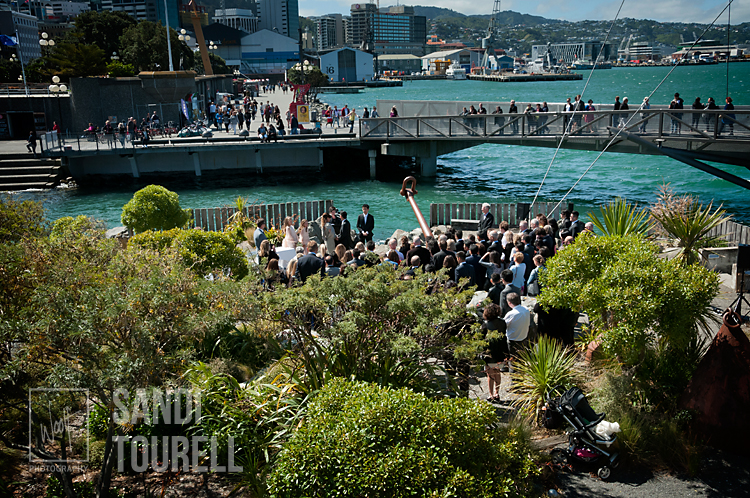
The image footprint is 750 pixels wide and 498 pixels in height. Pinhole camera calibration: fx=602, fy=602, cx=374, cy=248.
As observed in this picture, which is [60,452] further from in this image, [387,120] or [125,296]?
[387,120]

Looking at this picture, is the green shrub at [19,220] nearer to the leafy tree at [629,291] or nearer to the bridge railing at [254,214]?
the leafy tree at [629,291]

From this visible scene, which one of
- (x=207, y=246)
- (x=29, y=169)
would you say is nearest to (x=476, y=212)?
(x=207, y=246)

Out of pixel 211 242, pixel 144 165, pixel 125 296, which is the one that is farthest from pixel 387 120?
pixel 125 296

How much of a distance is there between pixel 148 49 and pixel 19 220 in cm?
5153

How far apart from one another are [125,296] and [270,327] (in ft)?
7.79

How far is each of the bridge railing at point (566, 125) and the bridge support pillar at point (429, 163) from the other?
7.40 ft

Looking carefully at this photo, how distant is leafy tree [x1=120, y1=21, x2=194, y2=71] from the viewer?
53.4 m

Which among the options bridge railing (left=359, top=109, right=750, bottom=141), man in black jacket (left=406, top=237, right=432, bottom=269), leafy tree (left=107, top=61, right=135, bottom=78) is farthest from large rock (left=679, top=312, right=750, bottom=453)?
leafy tree (left=107, top=61, right=135, bottom=78)

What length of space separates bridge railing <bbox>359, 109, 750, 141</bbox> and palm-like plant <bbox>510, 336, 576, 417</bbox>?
389 inches

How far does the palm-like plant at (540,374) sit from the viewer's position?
7250mm

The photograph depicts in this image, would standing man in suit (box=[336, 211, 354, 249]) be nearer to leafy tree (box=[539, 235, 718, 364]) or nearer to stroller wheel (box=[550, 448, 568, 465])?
Result: leafy tree (box=[539, 235, 718, 364])

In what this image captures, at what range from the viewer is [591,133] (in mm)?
24594

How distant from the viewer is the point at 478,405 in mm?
5059

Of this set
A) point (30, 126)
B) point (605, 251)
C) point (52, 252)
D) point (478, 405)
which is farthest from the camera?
point (30, 126)
